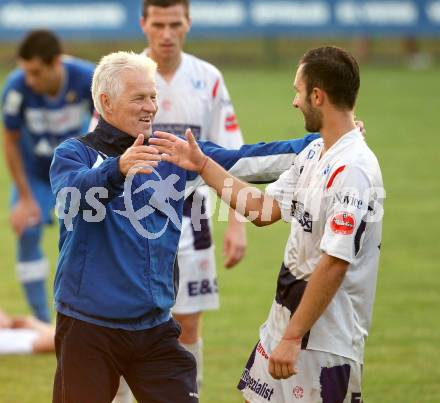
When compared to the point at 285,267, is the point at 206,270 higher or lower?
lower

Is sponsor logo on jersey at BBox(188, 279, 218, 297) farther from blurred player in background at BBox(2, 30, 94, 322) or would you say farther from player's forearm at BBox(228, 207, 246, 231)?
blurred player in background at BBox(2, 30, 94, 322)

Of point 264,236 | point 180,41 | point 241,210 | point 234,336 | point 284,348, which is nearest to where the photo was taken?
point 284,348

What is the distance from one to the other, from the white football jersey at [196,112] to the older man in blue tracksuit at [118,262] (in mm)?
1908

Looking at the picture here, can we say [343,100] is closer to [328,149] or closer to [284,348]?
[328,149]

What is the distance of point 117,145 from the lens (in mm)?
4711

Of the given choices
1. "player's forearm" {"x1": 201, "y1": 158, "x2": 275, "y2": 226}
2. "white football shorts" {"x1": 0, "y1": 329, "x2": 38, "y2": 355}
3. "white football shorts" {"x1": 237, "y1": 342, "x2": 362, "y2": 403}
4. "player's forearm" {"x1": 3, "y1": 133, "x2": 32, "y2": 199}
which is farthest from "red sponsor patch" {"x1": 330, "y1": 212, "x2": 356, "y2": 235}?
"player's forearm" {"x1": 3, "y1": 133, "x2": 32, "y2": 199}

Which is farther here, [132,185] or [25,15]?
[25,15]

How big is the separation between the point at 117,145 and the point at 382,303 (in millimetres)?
4931

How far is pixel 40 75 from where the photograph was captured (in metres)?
8.86

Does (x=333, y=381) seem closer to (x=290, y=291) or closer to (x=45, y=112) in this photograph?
(x=290, y=291)

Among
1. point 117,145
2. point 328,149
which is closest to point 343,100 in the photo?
point 328,149

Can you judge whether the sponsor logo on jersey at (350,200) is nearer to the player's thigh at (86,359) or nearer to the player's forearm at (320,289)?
the player's forearm at (320,289)

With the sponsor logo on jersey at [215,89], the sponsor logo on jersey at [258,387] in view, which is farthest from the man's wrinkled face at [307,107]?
the sponsor logo on jersey at [215,89]

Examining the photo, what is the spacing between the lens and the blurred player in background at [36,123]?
8883 millimetres
